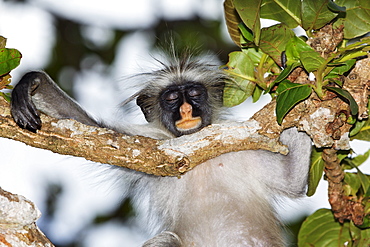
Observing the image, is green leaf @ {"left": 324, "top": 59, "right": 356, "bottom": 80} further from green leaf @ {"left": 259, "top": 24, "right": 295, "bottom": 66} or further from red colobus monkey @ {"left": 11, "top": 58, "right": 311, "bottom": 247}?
red colobus monkey @ {"left": 11, "top": 58, "right": 311, "bottom": 247}

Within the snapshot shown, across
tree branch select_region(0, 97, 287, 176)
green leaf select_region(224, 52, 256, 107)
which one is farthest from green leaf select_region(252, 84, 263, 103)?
tree branch select_region(0, 97, 287, 176)

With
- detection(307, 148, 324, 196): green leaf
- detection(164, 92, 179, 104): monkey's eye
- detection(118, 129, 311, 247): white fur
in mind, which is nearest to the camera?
detection(307, 148, 324, 196): green leaf

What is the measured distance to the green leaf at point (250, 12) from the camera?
353 centimetres

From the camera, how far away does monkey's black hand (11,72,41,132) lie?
3812 mm

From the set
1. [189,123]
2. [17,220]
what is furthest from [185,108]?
[17,220]

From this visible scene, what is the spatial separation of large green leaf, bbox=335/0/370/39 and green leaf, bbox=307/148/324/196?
1201 mm

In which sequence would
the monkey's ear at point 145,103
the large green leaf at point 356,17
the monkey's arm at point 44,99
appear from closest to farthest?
the large green leaf at point 356,17
the monkey's arm at point 44,99
the monkey's ear at point 145,103

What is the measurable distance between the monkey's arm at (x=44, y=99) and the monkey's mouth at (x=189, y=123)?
35.9 inches

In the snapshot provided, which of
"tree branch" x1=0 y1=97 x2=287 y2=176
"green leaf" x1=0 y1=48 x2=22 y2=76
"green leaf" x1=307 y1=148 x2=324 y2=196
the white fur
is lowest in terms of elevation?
the white fur

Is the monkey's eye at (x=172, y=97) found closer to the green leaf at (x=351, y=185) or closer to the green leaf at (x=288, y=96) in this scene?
the green leaf at (x=288, y=96)

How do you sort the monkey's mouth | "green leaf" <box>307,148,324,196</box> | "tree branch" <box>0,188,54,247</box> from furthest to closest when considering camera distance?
1. the monkey's mouth
2. "green leaf" <box>307,148,324,196</box>
3. "tree branch" <box>0,188,54,247</box>

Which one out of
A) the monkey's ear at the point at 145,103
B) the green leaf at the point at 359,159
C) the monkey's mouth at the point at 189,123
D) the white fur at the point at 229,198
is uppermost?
the monkey's mouth at the point at 189,123

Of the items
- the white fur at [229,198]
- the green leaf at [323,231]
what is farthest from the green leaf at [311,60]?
the white fur at [229,198]

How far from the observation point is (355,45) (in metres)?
3.36
